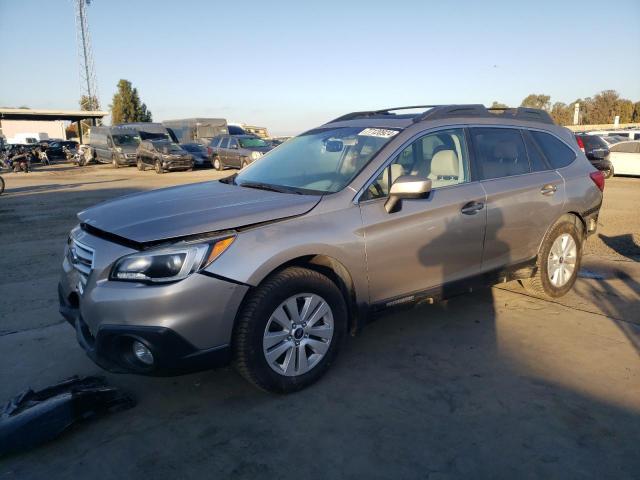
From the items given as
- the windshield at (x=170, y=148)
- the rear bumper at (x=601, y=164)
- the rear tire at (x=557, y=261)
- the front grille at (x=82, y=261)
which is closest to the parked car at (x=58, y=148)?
the windshield at (x=170, y=148)

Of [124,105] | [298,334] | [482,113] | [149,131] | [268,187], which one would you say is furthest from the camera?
[124,105]

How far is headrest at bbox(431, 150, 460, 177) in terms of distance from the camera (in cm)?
399

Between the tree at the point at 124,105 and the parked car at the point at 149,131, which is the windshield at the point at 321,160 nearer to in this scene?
the parked car at the point at 149,131

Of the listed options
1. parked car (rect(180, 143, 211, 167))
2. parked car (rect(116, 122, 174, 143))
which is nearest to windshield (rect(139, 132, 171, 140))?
parked car (rect(116, 122, 174, 143))

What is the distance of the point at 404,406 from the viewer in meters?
3.08

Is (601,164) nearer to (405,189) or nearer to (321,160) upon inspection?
(321,160)

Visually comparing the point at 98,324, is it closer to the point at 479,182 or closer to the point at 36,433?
the point at 36,433

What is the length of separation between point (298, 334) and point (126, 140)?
2807cm

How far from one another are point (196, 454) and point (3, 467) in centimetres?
97

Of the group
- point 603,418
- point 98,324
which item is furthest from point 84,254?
point 603,418

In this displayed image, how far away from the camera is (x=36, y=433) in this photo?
2.70 meters

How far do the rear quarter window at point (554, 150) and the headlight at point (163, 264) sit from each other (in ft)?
11.4

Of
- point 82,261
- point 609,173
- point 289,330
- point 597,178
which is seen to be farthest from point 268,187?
point 609,173

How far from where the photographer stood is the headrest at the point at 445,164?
399cm
